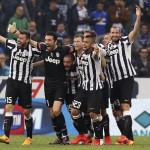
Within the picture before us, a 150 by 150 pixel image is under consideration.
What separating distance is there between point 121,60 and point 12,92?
241 centimetres

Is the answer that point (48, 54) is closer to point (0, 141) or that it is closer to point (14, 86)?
point (14, 86)

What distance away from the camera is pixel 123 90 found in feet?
51.3

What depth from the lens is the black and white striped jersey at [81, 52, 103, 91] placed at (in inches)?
595

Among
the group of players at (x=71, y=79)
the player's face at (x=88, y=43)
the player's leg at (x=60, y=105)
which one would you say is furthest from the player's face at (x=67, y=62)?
the player's face at (x=88, y=43)

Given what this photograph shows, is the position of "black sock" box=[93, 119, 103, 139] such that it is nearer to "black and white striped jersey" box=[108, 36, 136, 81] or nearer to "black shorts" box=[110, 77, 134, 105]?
"black shorts" box=[110, 77, 134, 105]

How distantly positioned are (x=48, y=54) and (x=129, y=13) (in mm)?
8800

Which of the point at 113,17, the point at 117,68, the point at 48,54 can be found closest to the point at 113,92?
the point at 117,68

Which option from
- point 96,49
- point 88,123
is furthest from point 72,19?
point 96,49

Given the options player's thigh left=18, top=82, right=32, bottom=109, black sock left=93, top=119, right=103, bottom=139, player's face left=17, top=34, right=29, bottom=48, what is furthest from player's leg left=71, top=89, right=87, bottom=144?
player's face left=17, top=34, right=29, bottom=48

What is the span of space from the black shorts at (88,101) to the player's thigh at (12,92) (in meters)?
1.27

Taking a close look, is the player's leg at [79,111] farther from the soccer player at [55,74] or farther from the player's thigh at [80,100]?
the soccer player at [55,74]

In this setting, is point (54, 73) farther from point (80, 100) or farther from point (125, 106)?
point (125, 106)

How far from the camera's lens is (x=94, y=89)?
15125 mm

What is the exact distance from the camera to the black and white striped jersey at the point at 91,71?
15.1m
